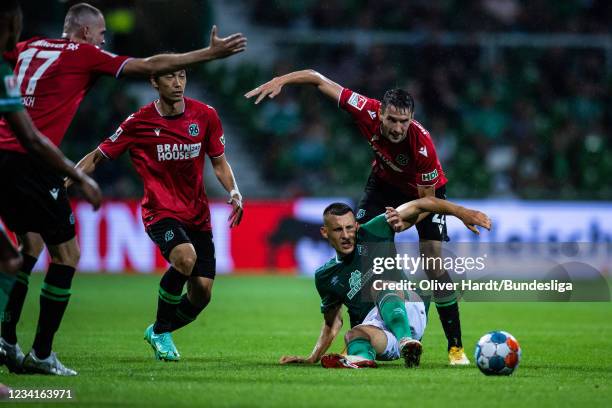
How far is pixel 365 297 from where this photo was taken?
8.29 meters

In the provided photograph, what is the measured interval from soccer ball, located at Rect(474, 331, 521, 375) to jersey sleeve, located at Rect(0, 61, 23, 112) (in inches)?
141

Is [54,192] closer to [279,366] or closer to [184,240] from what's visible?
[184,240]

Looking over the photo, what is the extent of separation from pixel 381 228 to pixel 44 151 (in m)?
2.88

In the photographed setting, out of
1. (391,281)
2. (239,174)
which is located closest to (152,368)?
(391,281)

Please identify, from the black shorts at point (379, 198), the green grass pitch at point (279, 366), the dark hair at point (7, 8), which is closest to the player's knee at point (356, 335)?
the green grass pitch at point (279, 366)

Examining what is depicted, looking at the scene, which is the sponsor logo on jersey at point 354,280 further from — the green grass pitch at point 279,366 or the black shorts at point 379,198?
the black shorts at point 379,198

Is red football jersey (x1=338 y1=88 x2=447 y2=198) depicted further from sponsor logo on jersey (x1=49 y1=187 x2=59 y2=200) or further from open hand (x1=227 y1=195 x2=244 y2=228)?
sponsor logo on jersey (x1=49 y1=187 x2=59 y2=200)

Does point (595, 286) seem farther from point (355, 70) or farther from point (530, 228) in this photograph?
point (355, 70)

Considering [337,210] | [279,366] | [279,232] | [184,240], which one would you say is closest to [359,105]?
[337,210]

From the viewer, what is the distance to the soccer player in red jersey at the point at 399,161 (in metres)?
8.37

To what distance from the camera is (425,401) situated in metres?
6.00

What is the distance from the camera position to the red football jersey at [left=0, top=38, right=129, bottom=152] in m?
7.23

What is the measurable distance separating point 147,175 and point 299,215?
1042 centimetres

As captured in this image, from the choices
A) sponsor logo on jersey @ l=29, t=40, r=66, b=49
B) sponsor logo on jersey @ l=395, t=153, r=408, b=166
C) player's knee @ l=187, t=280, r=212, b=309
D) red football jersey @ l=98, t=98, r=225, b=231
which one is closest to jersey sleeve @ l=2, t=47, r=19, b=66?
sponsor logo on jersey @ l=29, t=40, r=66, b=49
